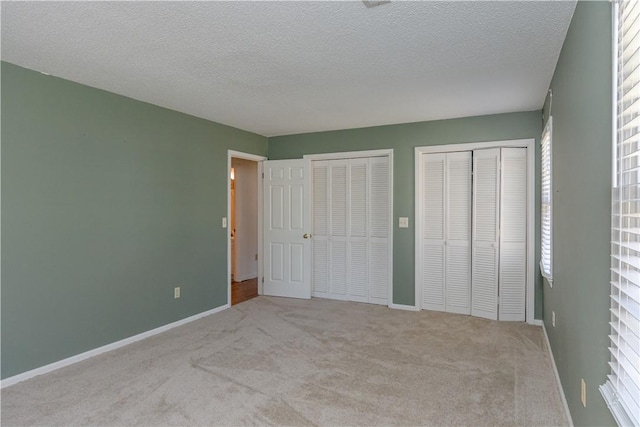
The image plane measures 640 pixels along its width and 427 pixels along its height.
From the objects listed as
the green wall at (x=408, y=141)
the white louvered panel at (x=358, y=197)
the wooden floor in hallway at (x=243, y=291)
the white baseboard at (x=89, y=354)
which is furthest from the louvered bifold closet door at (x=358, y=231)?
the white baseboard at (x=89, y=354)

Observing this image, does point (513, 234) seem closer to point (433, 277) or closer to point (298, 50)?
point (433, 277)

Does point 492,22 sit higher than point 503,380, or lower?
higher

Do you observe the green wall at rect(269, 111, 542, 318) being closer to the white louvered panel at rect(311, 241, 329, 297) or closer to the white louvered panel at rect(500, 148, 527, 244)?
the white louvered panel at rect(500, 148, 527, 244)

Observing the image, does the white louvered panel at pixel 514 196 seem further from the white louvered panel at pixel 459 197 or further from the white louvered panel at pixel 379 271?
the white louvered panel at pixel 379 271

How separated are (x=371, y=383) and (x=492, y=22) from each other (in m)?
2.58

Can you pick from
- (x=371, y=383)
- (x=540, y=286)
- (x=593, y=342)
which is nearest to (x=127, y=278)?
(x=371, y=383)

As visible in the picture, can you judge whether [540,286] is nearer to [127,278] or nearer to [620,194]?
[620,194]

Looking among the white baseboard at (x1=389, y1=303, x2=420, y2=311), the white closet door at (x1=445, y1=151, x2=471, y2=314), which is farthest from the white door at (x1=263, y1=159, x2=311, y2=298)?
the white closet door at (x1=445, y1=151, x2=471, y2=314)

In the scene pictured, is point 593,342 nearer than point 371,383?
Yes

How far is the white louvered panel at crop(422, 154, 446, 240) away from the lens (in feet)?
15.1

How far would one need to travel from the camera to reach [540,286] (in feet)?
13.3

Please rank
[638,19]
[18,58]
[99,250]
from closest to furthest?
[638,19] → [18,58] → [99,250]

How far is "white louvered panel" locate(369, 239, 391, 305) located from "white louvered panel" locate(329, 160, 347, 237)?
51 cm

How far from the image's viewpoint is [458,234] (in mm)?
4531
